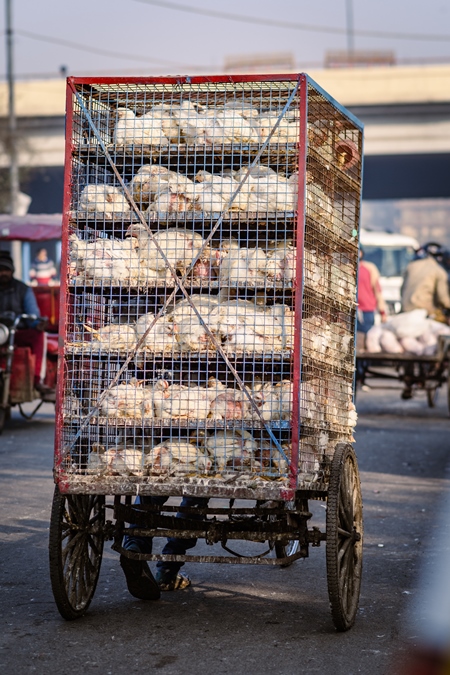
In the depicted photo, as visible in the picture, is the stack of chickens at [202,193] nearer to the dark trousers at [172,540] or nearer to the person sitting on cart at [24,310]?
the dark trousers at [172,540]

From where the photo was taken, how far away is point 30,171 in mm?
47188

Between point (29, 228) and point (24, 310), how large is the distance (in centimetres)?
202

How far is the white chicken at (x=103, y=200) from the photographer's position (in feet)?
17.5

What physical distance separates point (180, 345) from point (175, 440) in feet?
1.39

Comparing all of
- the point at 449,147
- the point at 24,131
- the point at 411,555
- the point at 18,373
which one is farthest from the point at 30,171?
the point at 411,555

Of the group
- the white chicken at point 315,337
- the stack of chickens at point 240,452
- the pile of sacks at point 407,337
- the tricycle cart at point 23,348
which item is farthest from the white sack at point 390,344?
the stack of chickens at point 240,452

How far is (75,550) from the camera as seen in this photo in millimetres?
A: 5309

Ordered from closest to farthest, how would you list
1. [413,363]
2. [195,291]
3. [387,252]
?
[195,291], [413,363], [387,252]

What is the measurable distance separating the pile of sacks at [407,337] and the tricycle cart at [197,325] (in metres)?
9.81

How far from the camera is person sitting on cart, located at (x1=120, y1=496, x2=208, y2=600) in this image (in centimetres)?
552

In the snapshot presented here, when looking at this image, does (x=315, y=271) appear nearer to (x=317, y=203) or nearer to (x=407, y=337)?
(x=317, y=203)

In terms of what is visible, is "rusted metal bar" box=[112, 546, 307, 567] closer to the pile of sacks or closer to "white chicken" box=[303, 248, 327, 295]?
"white chicken" box=[303, 248, 327, 295]

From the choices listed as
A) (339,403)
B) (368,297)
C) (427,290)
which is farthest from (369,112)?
(339,403)

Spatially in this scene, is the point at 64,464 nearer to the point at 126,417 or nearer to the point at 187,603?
the point at 126,417
